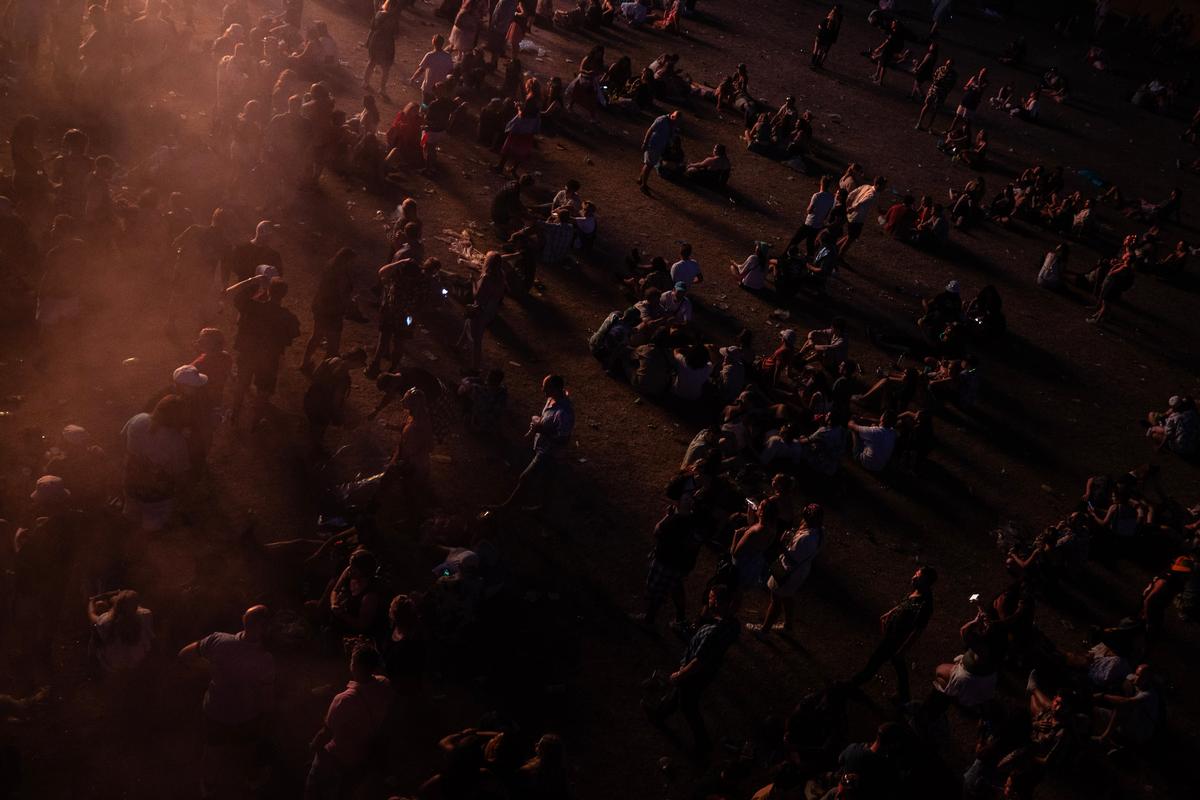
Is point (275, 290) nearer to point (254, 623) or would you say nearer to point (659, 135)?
point (254, 623)

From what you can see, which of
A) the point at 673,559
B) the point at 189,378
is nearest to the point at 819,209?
the point at 673,559

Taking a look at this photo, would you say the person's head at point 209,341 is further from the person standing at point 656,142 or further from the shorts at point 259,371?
the person standing at point 656,142

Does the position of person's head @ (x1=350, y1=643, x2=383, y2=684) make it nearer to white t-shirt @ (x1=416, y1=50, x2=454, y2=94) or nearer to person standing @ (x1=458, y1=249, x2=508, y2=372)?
person standing @ (x1=458, y1=249, x2=508, y2=372)

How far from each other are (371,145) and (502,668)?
10353mm

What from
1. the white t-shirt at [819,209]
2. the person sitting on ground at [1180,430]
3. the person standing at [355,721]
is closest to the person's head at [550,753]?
the person standing at [355,721]

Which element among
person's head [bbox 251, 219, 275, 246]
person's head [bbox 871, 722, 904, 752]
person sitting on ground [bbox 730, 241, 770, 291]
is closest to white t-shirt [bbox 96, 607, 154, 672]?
person's head [bbox 251, 219, 275, 246]

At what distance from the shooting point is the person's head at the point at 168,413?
29.0ft

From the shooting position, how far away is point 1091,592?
13602 millimetres

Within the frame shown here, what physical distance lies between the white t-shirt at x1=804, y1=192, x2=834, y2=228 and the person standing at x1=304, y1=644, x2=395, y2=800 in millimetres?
13616

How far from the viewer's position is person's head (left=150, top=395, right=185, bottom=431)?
8828 mm

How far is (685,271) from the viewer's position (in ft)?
53.6

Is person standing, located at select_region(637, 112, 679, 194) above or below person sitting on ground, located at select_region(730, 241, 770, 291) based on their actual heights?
above

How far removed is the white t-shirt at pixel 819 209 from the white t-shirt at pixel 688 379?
5.59 meters

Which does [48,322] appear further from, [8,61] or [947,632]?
[947,632]
